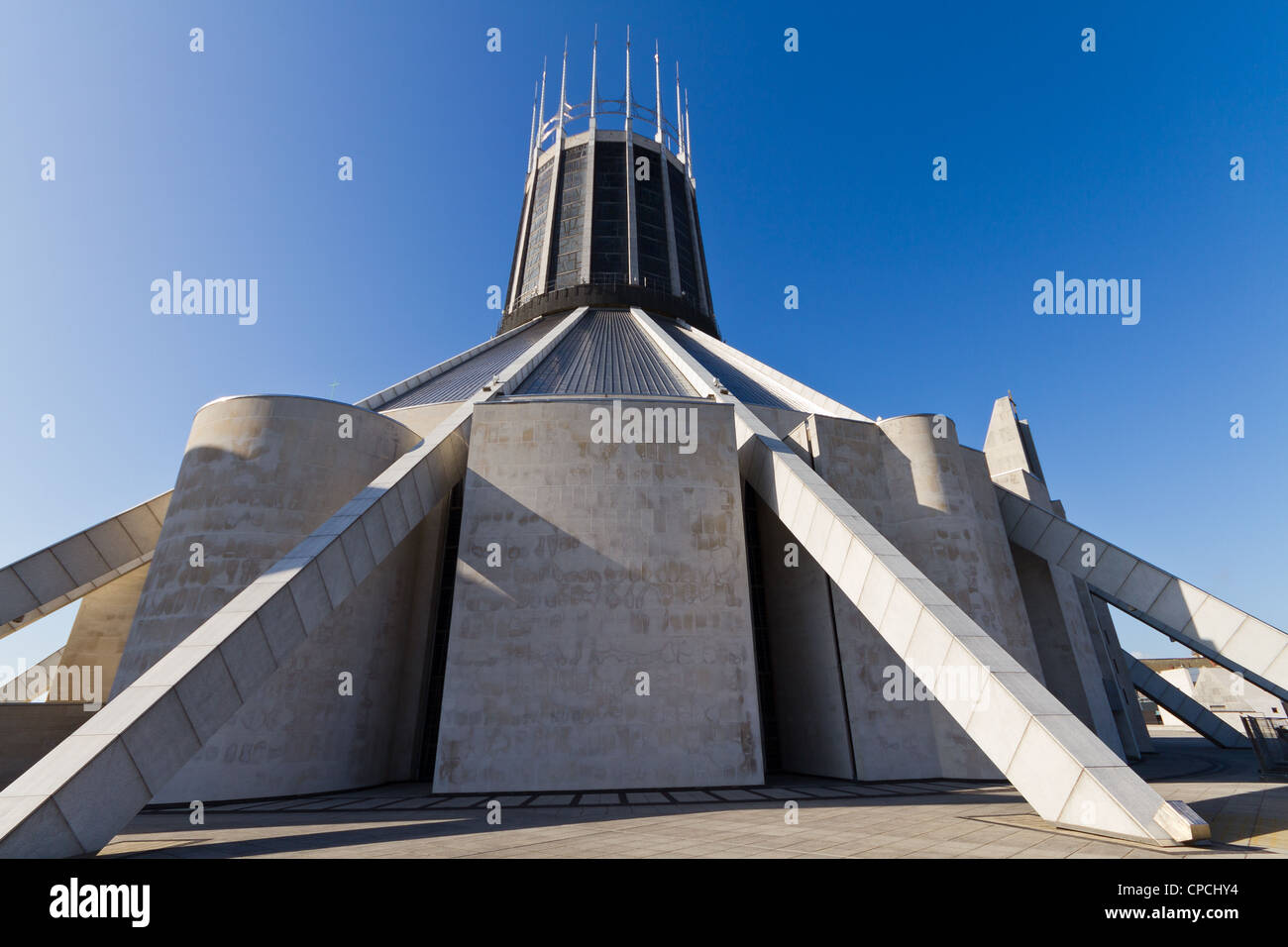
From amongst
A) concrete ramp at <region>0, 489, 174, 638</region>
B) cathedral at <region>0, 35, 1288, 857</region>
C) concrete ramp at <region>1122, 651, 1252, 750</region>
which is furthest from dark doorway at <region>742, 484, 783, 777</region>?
concrete ramp at <region>1122, 651, 1252, 750</region>

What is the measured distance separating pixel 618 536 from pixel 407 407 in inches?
344

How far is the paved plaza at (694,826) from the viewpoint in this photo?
6.79 m

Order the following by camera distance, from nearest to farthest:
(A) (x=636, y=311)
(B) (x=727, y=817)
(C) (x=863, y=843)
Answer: (C) (x=863, y=843)
(B) (x=727, y=817)
(A) (x=636, y=311)

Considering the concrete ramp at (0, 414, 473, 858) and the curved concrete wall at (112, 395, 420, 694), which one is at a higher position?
the curved concrete wall at (112, 395, 420, 694)

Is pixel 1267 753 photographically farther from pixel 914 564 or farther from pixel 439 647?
pixel 439 647

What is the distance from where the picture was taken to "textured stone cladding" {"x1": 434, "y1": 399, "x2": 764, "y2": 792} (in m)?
12.7

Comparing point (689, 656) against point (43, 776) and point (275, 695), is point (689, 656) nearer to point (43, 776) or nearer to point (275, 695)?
point (275, 695)

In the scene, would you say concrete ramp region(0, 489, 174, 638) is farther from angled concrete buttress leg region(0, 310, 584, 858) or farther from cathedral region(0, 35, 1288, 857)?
angled concrete buttress leg region(0, 310, 584, 858)

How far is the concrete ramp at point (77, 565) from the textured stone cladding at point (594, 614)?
29.9 feet

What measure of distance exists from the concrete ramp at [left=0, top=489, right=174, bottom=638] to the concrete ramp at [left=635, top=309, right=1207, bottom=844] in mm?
16429

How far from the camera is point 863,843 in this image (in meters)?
7.17
